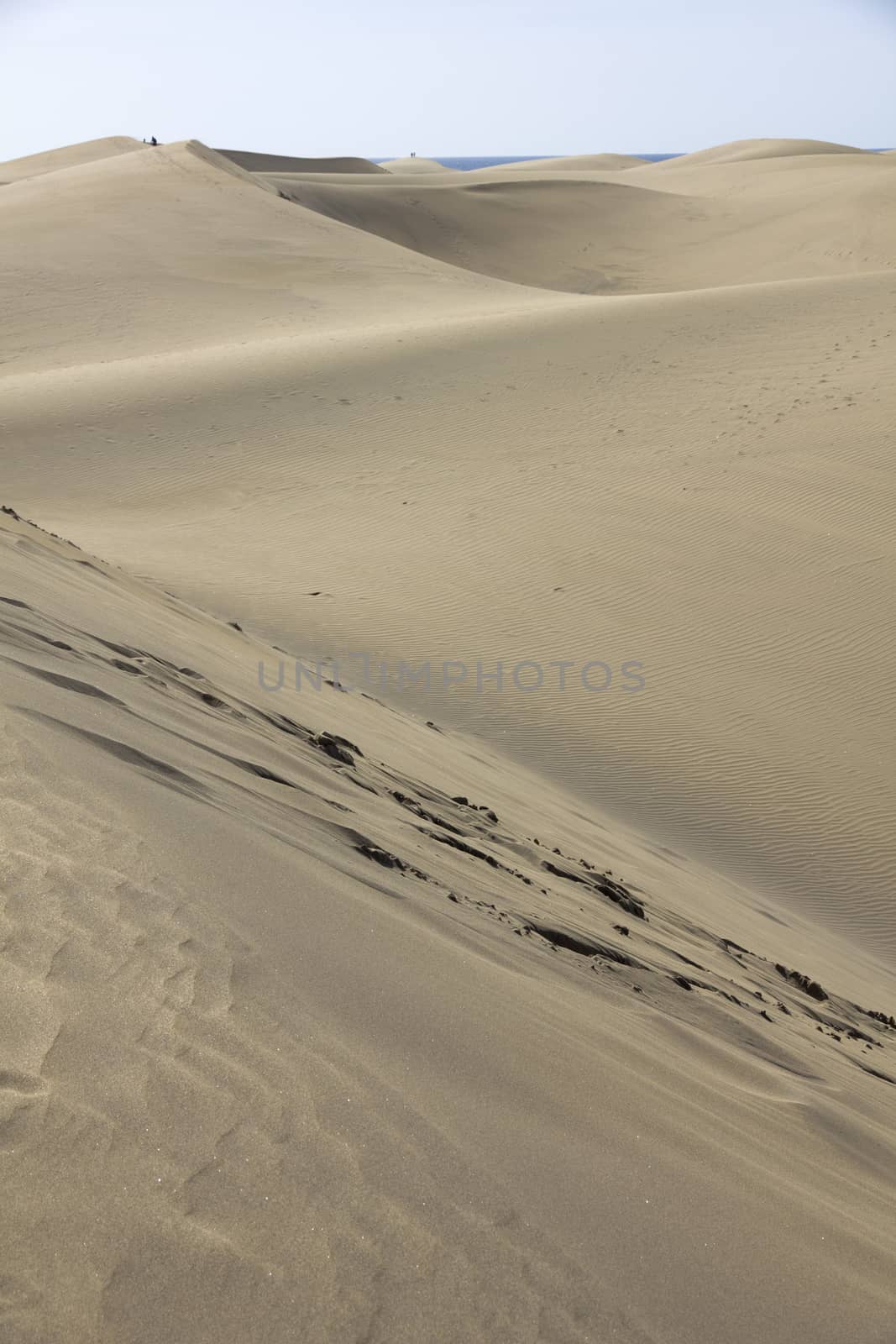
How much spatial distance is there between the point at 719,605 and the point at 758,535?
140 cm

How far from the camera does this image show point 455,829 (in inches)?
192

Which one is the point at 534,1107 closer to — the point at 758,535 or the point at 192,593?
the point at 192,593

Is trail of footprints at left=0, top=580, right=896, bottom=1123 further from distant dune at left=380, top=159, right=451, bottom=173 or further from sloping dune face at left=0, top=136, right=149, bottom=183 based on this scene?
distant dune at left=380, top=159, right=451, bottom=173

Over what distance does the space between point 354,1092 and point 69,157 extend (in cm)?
5226

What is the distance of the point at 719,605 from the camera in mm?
9508

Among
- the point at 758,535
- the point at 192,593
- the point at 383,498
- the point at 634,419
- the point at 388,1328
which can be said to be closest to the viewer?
the point at 388,1328

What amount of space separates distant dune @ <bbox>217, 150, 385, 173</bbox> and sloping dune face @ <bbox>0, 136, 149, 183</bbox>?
4.54m

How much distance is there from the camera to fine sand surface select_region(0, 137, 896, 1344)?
1763 mm

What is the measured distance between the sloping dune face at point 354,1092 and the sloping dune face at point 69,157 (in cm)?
4622

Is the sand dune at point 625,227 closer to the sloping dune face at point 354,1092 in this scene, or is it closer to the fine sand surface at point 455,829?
the fine sand surface at point 455,829

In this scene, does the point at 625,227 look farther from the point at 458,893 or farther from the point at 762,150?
the point at 458,893

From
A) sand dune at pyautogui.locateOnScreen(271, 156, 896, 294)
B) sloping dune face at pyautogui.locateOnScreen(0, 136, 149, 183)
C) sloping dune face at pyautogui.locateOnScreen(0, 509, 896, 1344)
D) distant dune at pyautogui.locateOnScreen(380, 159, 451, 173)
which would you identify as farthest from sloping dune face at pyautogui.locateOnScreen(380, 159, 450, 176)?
sloping dune face at pyautogui.locateOnScreen(0, 509, 896, 1344)

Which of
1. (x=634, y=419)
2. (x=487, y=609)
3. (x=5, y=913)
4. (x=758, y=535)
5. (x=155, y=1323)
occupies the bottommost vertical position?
(x=155, y=1323)

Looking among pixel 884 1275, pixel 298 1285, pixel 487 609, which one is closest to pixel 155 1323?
pixel 298 1285
